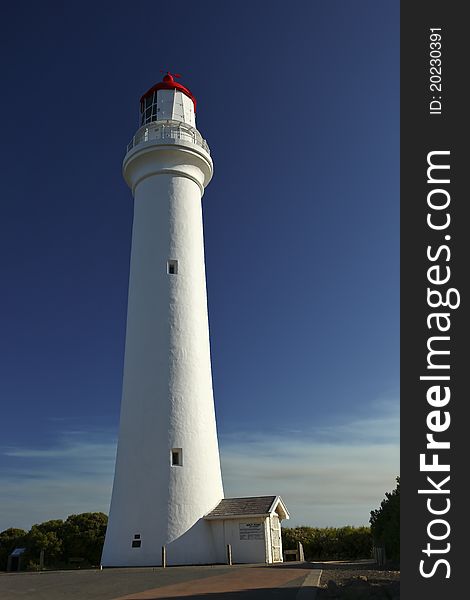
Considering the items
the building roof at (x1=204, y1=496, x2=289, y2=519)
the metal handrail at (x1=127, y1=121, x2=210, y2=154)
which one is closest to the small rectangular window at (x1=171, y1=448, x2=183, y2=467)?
the building roof at (x1=204, y1=496, x2=289, y2=519)

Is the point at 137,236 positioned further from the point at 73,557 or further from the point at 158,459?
the point at 73,557

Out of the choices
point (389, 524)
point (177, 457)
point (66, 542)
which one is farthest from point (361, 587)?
point (66, 542)

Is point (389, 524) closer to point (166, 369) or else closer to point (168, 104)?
point (166, 369)

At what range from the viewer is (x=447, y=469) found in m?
8.57

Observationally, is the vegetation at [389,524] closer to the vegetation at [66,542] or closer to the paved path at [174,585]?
the paved path at [174,585]

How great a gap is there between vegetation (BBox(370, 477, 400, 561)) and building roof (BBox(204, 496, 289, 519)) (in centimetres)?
375

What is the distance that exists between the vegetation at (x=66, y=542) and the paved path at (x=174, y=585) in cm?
1247

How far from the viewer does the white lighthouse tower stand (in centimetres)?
2194

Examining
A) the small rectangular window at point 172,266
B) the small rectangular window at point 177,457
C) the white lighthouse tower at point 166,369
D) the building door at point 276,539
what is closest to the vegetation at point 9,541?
the white lighthouse tower at point 166,369

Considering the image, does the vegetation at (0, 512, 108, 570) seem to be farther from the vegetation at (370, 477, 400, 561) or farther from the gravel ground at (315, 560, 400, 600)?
the gravel ground at (315, 560, 400, 600)

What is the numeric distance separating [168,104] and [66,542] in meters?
23.1

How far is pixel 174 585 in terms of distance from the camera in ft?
47.6

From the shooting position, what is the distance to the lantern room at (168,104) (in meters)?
28.3

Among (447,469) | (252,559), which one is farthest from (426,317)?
(252,559)
